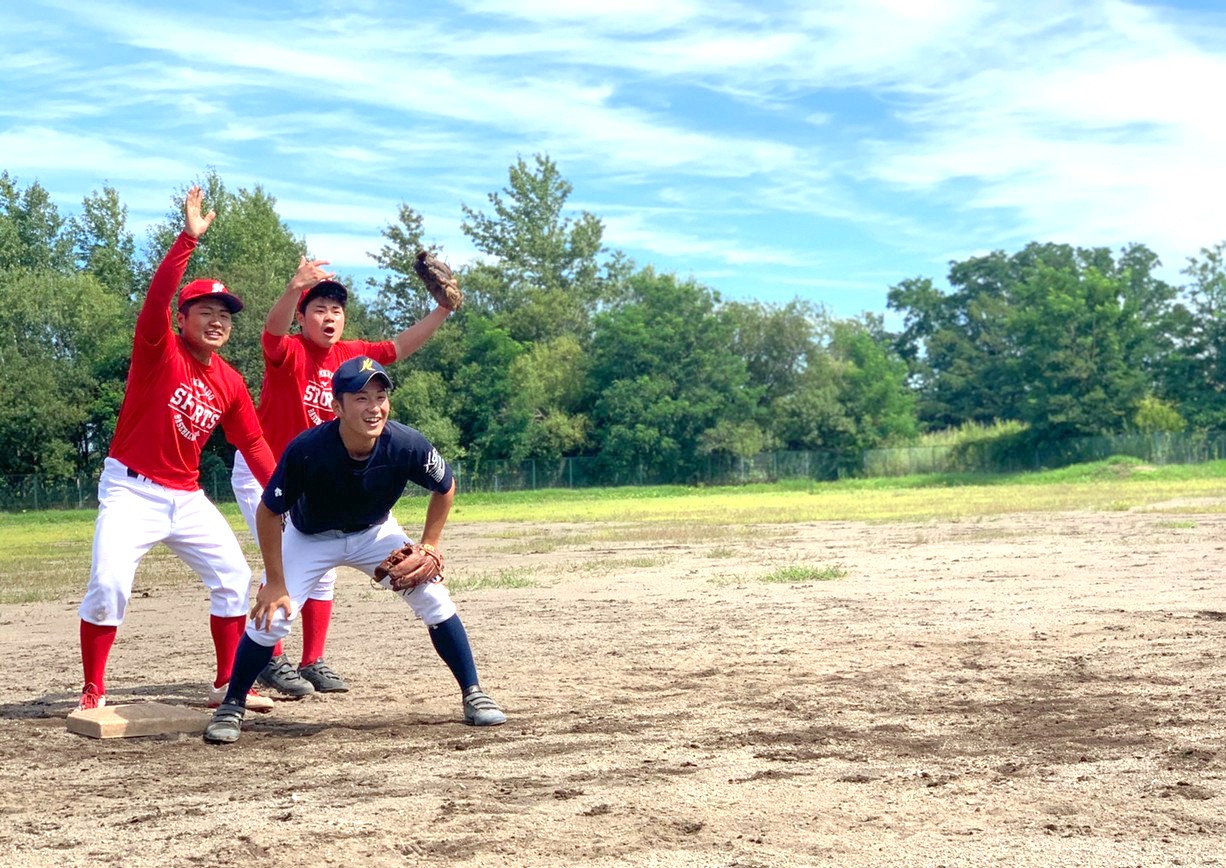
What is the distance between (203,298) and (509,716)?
274 cm

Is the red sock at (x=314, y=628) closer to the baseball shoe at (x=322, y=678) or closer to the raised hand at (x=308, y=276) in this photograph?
the baseball shoe at (x=322, y=678)

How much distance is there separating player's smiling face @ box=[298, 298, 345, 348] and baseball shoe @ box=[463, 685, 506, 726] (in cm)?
227

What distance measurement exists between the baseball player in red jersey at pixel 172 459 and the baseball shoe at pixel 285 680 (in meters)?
0.24

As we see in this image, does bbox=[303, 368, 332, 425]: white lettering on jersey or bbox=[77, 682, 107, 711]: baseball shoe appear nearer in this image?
bbox=[77, 682, 107, 711]: baseball shoe

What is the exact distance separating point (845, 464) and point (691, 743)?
6088 centimetres

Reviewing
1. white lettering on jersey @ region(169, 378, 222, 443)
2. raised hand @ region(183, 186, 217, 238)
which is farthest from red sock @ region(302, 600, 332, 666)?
raised hand @ region(183, 186, 217, 238)

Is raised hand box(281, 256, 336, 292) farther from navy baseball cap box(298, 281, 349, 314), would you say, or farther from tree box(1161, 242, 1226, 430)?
tree box(1161, 242, 1226, 430)

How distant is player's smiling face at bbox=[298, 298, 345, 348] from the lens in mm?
7684

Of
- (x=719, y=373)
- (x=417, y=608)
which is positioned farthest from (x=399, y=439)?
(x=719, y=373)

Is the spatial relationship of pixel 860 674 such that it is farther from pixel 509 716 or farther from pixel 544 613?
pixel 544 613

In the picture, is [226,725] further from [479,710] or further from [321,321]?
[321,321]

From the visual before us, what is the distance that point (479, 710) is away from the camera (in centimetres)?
655

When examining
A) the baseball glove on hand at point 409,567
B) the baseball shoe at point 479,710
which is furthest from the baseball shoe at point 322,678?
the baseball glove on hand at point 409,567

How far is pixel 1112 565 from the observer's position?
44.7ft
